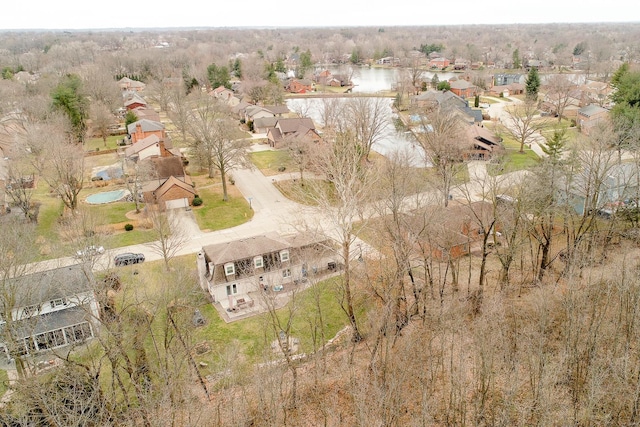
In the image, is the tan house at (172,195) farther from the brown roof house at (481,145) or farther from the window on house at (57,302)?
the brown roof house at (481,145)

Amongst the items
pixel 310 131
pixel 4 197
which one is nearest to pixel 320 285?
pixel 4 197

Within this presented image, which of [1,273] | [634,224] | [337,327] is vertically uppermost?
[1,273]

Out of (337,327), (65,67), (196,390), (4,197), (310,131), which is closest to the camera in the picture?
(196,390)

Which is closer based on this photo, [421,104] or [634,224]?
[634,224]

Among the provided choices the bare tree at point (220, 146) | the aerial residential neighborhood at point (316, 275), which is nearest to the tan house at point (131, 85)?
the aerial residential neighborhood at point (316, 275)

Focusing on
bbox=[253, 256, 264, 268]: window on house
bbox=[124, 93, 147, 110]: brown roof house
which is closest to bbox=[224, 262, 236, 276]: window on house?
bbox=[253, 256, 264, 268]: window on house

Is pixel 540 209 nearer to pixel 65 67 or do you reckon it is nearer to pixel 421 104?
pixel 421 104

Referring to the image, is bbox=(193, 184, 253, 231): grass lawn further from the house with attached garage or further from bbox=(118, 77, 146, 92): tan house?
bbox=(118, 77, 146, 92): tan house
